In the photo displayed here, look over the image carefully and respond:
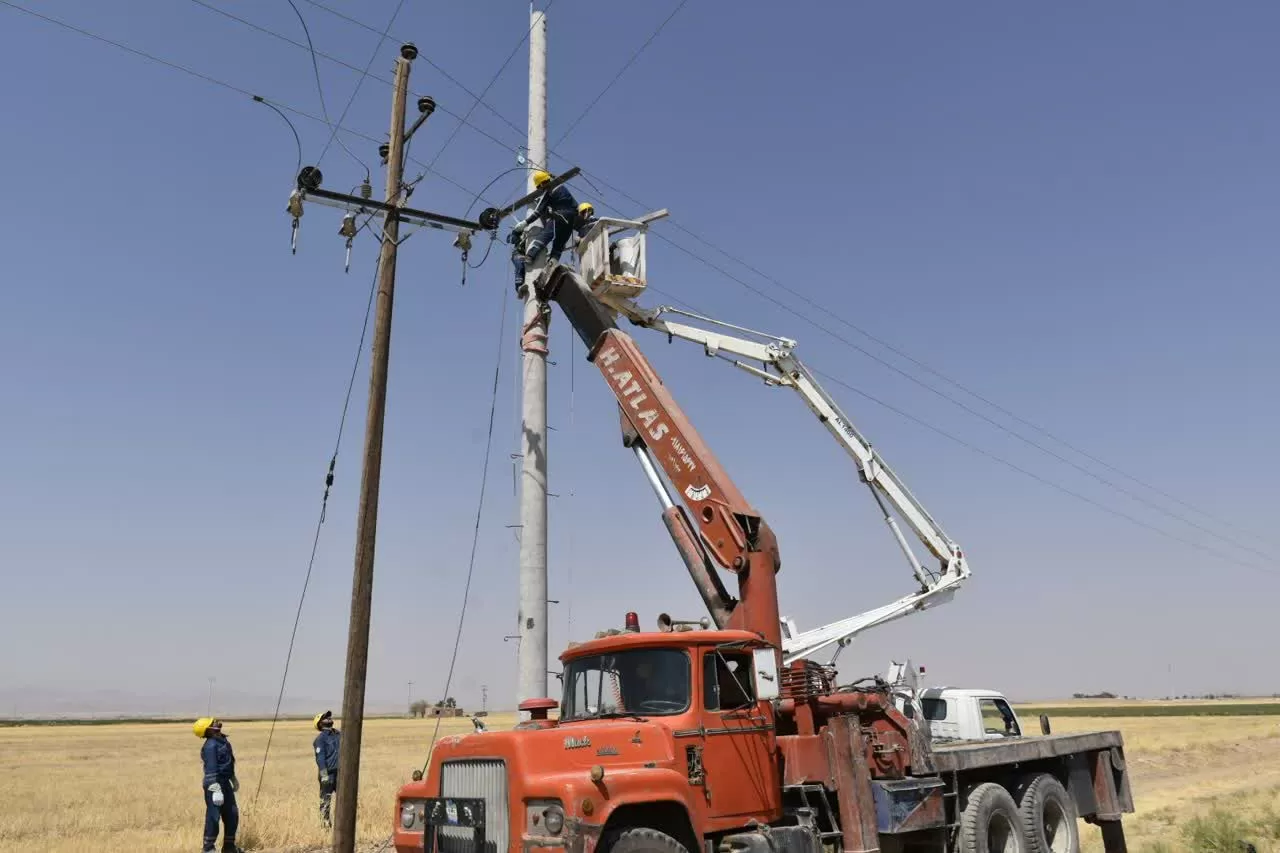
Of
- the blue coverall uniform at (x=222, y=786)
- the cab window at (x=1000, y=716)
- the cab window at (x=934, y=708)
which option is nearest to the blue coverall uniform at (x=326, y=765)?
the blue coverall uniform at (x=222, y=786)

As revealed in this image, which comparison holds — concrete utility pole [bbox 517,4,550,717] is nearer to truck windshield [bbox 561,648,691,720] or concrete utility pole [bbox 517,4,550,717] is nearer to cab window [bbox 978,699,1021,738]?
truck windshield [bbox 561,648,691,720]

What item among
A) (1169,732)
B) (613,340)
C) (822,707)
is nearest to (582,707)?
(822,707)

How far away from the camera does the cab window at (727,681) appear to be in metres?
8.84

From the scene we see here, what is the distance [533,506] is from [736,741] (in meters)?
6.46

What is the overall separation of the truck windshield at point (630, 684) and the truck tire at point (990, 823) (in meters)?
4.46

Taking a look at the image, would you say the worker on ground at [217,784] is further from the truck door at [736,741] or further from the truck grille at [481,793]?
the truck door at [736,741]

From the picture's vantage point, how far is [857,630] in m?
16.1

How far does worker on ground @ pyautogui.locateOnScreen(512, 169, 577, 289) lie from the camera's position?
14.4m

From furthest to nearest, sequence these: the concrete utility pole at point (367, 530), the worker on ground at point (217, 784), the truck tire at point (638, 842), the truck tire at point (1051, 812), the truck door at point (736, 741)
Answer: the worker on ground at point (217, 784), the truck tire at point (1051, 812), the concrete utility pole at point (367, 530), the truck door at point (736, 741), the truck tire at point (638, 842)

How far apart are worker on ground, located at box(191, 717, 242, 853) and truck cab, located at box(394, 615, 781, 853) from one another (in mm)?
5796

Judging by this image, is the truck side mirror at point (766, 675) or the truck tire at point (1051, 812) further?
the truck tire at point (1051, 812)

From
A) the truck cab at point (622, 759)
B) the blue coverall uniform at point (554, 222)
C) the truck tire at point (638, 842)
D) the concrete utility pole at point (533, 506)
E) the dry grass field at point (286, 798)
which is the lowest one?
the dry grass field at point (286, 798)

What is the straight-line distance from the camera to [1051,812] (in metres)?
13.0

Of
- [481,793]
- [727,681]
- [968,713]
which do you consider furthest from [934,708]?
[481,793]
